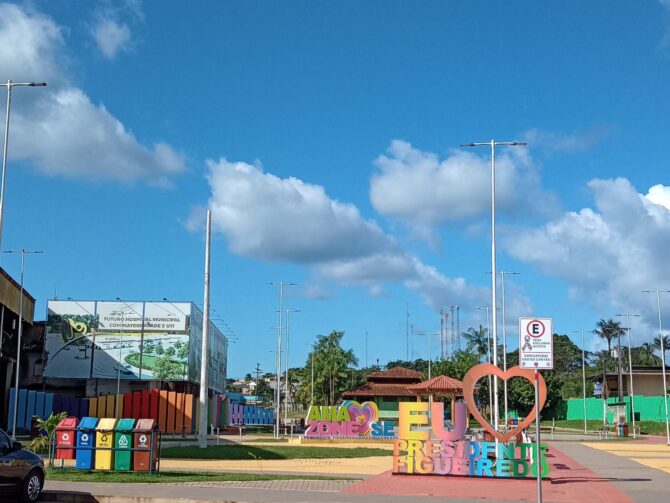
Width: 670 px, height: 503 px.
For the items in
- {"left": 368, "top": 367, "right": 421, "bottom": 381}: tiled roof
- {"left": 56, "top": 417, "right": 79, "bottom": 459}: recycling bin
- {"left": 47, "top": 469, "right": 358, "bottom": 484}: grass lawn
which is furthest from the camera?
{"left": 368, "top": 367, "right": 421, "bottom": 381}: tiled roof

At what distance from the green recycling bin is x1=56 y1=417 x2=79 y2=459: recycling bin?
121cm

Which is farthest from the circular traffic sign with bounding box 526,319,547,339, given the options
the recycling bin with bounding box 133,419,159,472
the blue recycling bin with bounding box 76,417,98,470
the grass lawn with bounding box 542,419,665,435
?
the grass lawn with bounding box 542,419,665,435

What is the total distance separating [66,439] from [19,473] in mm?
6008

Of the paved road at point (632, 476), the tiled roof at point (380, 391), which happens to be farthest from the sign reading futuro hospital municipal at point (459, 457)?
the tiled roof at point (380, 391)

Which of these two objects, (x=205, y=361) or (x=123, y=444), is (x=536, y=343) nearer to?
(x=123, y=444)

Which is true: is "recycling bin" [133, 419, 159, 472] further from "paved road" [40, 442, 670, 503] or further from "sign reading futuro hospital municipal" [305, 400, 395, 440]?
"sign reading futuro hospital municipal" [305, 400, 395, 440]

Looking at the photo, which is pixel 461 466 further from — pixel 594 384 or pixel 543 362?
pixel 594 384

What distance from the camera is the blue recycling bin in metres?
21.4

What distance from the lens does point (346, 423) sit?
4697 cm

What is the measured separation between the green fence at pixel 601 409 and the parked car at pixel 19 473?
224ft

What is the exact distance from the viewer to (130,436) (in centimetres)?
2131

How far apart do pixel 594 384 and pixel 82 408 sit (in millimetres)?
73578

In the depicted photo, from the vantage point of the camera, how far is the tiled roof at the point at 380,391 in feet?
272

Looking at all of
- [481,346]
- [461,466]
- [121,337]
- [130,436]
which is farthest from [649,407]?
[130,436]
